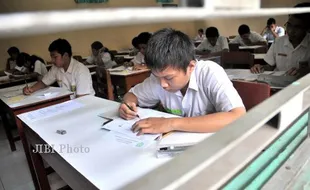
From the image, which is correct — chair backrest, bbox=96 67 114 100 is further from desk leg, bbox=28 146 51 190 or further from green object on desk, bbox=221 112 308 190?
green object on desk, bbox=221 112 308 190

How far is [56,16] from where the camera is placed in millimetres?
205

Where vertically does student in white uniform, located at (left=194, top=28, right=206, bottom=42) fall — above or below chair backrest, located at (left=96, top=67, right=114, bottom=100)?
above

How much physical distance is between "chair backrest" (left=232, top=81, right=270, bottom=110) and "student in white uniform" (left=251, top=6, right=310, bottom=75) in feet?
2.98

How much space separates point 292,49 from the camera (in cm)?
243

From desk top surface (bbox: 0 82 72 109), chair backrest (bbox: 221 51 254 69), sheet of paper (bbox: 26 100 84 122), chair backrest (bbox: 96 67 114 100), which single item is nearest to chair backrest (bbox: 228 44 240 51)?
chair backrest (bbox: 221 51 254 69)

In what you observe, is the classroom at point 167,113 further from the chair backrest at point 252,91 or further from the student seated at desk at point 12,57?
the student seated at desk at point 12,57

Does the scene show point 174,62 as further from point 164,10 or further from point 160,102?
point 164,10

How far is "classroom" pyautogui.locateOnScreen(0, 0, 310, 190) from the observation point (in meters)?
0.32

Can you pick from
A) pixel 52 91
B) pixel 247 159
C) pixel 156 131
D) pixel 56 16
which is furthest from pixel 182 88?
pixel 52 91

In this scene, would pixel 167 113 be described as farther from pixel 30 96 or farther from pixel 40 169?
pixel 30 96

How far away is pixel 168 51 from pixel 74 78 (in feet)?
5.44

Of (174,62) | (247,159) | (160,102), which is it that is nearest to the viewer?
(247,159)

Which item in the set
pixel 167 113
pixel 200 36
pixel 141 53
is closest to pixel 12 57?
pixel 141 53

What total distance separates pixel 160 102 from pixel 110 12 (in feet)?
4.45
